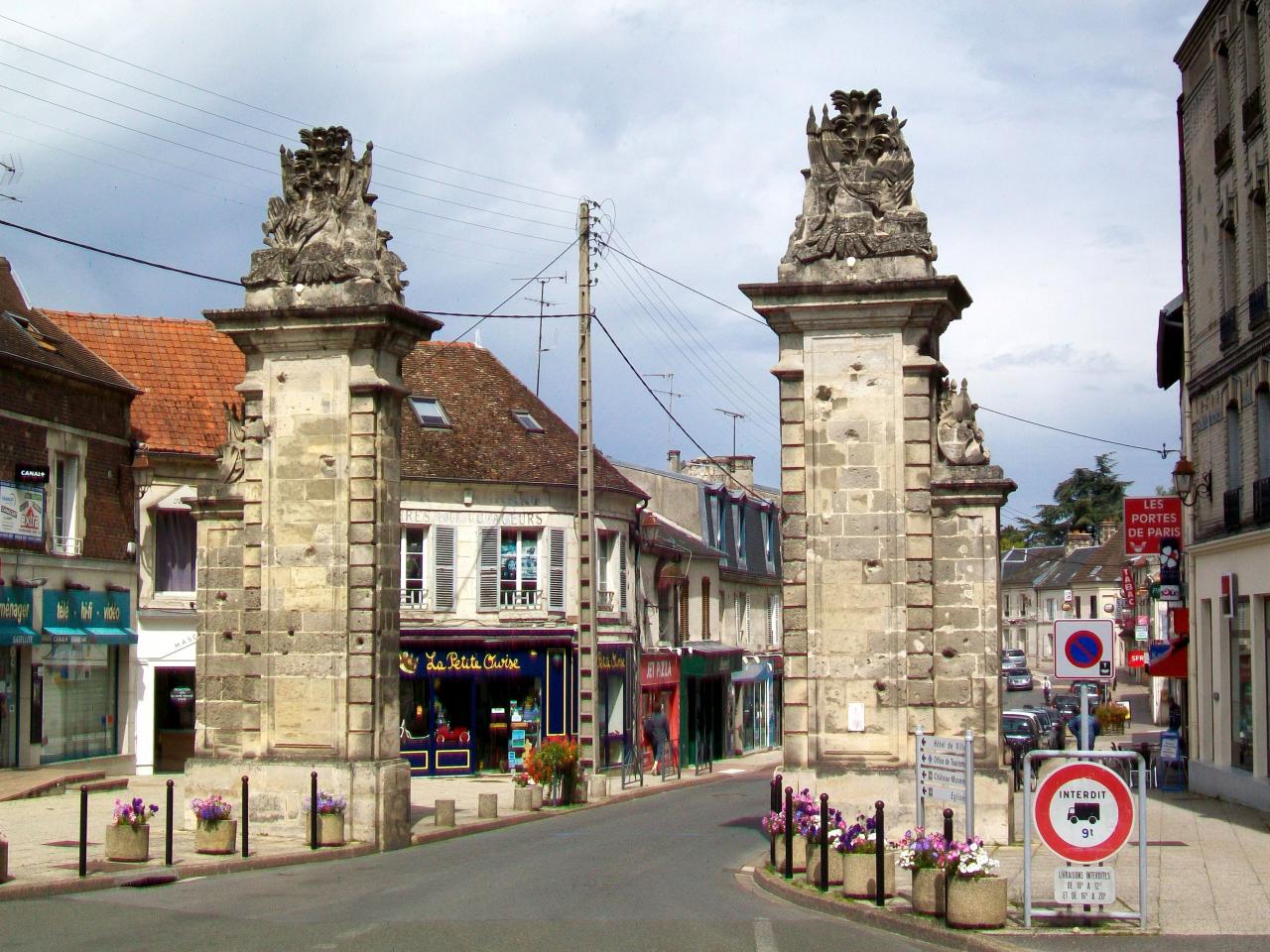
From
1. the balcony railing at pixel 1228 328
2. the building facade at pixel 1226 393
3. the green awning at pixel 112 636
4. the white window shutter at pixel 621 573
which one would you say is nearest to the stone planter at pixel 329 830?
the building facade at pixel 1226 393

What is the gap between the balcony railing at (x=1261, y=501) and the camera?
23688 mm

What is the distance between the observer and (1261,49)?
78.3 feet

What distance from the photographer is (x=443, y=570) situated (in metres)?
36.2

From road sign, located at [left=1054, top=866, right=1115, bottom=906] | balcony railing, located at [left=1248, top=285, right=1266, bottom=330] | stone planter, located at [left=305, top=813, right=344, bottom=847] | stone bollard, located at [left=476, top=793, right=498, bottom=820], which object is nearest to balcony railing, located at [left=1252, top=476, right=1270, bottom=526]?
balcony railing, located at [left=1248, top=285, right=1266, bottom=330]

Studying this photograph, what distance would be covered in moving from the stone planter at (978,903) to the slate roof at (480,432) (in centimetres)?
2375

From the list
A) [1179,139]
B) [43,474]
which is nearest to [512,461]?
[43,474]

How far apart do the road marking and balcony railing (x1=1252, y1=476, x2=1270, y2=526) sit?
44.2 feet

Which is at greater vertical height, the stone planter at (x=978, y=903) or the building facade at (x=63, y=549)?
the building facade at (x=63, y=549)

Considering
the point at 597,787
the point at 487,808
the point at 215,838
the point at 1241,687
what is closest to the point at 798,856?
the point at 215,838

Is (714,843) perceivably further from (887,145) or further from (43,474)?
(43,474)

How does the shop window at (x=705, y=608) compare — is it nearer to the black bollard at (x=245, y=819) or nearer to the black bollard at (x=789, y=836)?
the black bollard at (x=245, y=819)

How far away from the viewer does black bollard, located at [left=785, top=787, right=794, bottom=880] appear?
15664 millimetres

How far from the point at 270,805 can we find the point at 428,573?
1686 cm

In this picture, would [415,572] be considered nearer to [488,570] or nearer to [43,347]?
[488,570]
